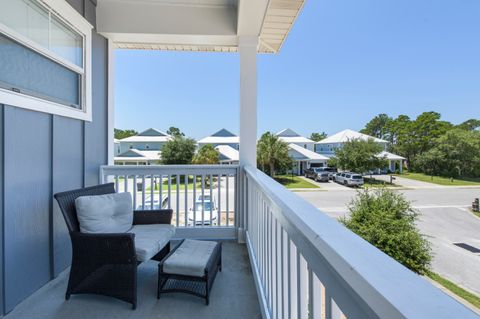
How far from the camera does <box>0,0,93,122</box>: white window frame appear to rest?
2018 mm

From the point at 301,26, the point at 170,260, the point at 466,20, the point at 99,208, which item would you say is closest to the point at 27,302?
the point at 99,208

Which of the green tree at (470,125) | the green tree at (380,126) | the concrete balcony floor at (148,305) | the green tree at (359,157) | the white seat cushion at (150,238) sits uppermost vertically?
the green tree at (380,126)

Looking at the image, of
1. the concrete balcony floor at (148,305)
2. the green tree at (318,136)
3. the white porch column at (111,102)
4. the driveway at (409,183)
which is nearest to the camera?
the concrete balcony floor at (148,305)

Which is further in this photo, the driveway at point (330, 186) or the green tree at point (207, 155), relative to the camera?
the green tree at point (207, 155)

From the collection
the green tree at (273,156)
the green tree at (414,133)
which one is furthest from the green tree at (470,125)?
the green tree at (273,156)

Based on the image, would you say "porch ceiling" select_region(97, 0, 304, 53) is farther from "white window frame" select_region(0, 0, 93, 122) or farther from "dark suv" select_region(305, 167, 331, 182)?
"dark suv" select_region(305, 167, 331, 182)

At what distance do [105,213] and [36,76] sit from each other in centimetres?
135

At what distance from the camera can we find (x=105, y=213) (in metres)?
2.32

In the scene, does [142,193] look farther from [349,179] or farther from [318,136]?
[318,136]

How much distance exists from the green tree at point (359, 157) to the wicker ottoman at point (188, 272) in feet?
8.71

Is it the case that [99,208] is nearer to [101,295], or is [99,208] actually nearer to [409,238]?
[101,295]

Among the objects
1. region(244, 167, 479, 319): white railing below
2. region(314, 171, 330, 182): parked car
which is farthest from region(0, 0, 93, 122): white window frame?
region(314, 171, 330, 182): parked car

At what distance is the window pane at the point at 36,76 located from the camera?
2.00 metres

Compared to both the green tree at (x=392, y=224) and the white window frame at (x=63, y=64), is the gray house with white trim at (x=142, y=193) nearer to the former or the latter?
the white window frame at (x=63, y=64)
